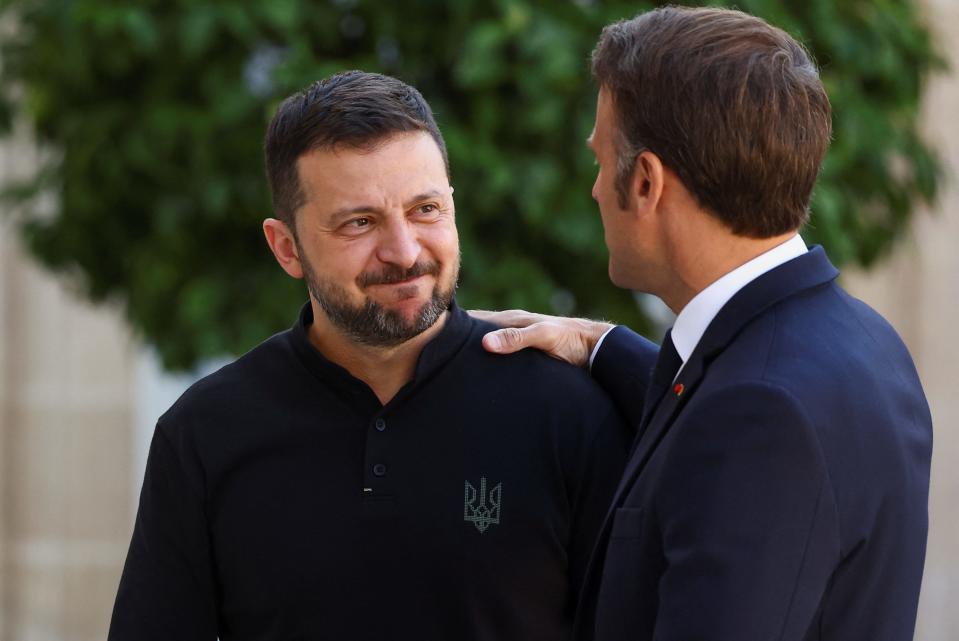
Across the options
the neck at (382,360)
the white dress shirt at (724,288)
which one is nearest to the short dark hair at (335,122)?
the neck at (382,360)

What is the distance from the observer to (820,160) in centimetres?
170

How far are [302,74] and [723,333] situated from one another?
2.44 m

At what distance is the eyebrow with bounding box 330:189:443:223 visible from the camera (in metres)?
2.13

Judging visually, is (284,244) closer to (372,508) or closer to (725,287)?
(372,508)

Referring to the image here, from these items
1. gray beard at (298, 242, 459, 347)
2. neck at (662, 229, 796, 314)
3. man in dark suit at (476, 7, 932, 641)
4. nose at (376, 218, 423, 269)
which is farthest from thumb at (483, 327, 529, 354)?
neck at (662, 229, 796, 314)

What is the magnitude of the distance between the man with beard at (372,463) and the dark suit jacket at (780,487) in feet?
1.41

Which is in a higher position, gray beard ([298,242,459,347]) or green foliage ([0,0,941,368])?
green foliage ([0,0,941,368])

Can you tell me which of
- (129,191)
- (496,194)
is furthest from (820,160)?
(129,191)

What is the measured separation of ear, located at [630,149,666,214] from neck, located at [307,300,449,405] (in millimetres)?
613

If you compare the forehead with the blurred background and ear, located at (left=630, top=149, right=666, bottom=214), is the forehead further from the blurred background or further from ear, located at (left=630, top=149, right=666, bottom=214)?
the blurred background

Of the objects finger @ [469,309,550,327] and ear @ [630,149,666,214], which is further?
finger @ [469,309,550,327]

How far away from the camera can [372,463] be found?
214 centimetres

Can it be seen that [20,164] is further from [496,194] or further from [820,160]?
[820,160]

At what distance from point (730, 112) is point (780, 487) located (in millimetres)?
440
